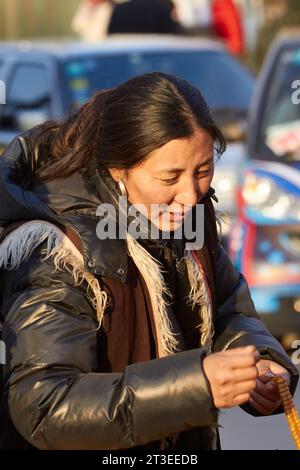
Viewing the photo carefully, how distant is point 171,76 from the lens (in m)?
2.81

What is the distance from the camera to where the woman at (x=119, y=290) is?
7.95 ft

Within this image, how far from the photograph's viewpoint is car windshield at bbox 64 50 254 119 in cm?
834

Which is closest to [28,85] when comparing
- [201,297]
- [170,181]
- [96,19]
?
[96,19]

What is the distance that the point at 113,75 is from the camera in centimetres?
845

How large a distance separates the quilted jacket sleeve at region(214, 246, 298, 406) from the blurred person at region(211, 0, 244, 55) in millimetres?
9636

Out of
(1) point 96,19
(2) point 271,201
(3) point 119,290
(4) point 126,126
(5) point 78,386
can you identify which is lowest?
(2) point 271,201

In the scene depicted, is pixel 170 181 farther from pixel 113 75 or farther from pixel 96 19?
pixel 96 19

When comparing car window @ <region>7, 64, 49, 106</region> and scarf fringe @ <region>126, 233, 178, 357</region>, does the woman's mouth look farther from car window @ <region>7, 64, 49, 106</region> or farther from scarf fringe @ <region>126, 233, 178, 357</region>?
car window @ <region>7, 64, 49, 106</region>

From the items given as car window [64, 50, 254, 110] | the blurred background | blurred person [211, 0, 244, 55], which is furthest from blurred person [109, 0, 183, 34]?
blurred person [211, 0, 244, 55]

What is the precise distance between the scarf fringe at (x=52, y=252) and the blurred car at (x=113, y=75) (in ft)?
16.6

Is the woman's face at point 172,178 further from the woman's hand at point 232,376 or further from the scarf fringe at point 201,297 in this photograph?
the woman's hand at point 232,376

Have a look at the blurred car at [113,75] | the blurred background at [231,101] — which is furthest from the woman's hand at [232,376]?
the blurred car at [113,75]

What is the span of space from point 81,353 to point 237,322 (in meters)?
0.62
